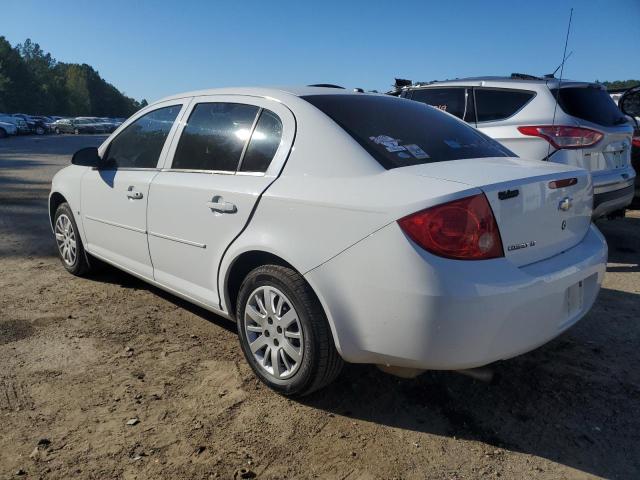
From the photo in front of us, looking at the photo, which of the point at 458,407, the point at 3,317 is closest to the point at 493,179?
the point at 458,407

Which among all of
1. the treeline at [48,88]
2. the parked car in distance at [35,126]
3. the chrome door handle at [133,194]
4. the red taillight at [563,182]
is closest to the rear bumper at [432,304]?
the red taillight at [563,182]

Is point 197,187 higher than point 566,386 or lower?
higher

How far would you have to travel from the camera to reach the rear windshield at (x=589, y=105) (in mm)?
5309

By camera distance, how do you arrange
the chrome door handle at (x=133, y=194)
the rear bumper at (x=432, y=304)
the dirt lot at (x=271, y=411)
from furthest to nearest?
the chrome door handle at (x=133, y=194) → the dirt lot at (x=271, y=411) → the rear bumper at (x=432, y=304)

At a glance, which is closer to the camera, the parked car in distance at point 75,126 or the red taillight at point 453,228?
the red taillight at point 453,228

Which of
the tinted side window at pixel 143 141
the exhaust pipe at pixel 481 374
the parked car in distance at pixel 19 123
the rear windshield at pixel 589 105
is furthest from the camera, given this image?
the parked car in distance at pixel 19 123

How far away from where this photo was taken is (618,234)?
6.93 m

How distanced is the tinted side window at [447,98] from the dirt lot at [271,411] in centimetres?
321

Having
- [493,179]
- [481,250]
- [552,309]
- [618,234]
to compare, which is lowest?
[618,234]

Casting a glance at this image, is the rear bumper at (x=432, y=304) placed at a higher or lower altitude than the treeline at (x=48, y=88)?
lower

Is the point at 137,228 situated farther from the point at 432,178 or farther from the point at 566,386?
the point at 566,386

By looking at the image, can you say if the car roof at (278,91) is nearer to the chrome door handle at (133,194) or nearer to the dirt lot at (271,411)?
the chrome door handle at (133,194)

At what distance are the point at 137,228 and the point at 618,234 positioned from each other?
19.8 ft

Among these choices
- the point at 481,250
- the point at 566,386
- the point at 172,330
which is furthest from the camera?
the point at 172,330
